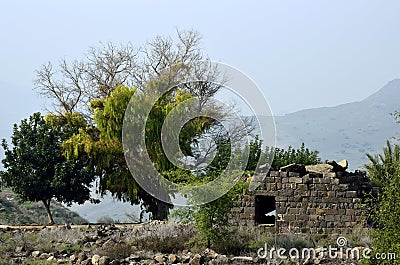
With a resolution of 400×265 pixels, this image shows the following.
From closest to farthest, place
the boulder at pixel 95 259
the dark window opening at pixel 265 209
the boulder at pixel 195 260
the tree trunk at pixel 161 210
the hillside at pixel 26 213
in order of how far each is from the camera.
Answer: the boulder at pixel 195 260 → the boulder at pixel 95 259 → the dark window opening at pixel 265 209 → the tree trunk at pixel 161 210 → the hillside at pixel 26 213

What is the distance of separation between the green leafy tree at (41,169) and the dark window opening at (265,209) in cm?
955

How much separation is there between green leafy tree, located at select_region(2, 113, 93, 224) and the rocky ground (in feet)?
23.2

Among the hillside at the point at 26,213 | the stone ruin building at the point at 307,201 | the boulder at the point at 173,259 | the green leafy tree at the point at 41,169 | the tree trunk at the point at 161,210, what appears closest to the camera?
the boulder at the point at 173,259

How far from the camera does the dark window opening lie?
2203cm

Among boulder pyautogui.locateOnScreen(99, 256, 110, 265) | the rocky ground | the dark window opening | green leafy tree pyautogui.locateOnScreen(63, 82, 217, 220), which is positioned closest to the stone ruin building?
the dark window opening

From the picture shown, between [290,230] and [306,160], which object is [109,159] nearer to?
[306,160]

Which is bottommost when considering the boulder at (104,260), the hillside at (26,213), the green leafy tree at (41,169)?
the boulder at (104,260)

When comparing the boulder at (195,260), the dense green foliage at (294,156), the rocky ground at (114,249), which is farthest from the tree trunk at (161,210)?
the boulder at (195,260)

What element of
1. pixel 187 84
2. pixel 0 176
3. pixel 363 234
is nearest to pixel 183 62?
pixel 187 84

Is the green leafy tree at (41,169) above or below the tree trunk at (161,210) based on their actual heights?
above

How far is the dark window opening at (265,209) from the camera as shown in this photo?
867 inches

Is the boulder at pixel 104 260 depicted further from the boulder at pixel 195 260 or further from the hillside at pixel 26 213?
the hillside at pixel 26 213

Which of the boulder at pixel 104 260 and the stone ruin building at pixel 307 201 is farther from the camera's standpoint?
the stone ruin building at pixel 307 201

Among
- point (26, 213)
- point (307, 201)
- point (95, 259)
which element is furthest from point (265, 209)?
point (26, 213)
